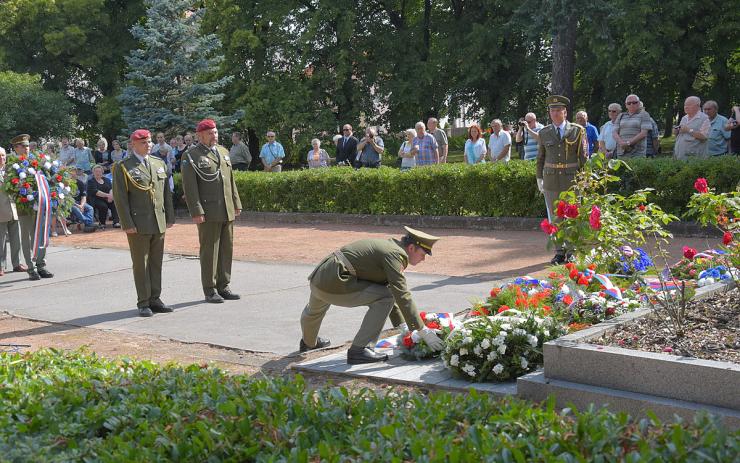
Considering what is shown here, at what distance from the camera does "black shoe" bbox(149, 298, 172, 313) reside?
10000 mm

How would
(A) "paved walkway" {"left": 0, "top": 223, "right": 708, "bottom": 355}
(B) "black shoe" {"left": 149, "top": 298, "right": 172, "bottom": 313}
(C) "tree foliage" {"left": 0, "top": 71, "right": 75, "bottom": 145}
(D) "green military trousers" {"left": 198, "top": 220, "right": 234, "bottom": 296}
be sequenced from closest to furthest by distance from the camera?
(A) "paved walkway" {"left": 0, "top": 223, "right": 708, "bottom": 355} → (B) "black shoe" {"left": 149, "top": 298, "right": 172, "bottom": 313} → (D) "green military trousers" {"left": 198, "top": 220, "right": 234, "bottom": 296} → (C) "tree foliage" {"left": 0, "top": 71, "right": 75, "bottom": 145}

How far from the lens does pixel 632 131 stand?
49.2 ft

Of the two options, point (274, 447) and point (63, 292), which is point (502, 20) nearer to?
point (63, 292)

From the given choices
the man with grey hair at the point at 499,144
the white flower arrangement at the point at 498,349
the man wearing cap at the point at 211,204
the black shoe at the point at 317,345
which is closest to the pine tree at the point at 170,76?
the man with grey hair at the point at 499,144

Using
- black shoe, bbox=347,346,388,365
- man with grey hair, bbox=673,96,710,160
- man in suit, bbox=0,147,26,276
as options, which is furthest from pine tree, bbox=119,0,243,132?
black shoe, bbox=347,346,388,365

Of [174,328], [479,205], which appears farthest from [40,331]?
[479,205]

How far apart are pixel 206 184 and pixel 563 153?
4.38m

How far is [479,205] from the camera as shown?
1565cm

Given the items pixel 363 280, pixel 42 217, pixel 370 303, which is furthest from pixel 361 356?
pixel 42 217

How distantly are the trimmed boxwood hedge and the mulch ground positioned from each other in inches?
260

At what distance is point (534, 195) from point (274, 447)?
38.0 feet

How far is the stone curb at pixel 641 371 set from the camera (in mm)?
5234

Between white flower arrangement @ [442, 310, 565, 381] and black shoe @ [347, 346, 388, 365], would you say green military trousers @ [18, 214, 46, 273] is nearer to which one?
black shoe @ [347, 346, 388, 365]

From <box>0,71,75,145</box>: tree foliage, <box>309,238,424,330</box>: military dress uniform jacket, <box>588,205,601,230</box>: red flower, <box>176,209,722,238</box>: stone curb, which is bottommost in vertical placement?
<box>176,209,722,238</box>: stone curb
